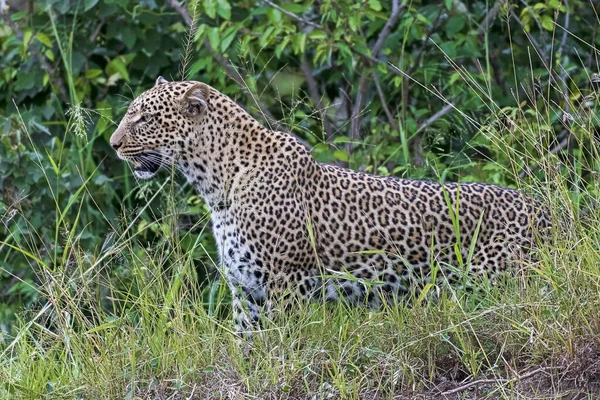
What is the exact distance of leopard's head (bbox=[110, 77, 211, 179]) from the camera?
5844 mm

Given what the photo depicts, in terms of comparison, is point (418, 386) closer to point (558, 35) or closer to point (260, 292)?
point (260, 292)

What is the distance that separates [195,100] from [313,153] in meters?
2.07

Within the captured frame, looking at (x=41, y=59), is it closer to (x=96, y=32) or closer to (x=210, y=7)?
(x=96, y=32)

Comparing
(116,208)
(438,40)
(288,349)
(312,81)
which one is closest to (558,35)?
(438,40)

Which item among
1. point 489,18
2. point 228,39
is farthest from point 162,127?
point 489,18

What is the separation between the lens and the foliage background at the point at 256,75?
7711 millimetres

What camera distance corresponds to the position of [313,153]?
25.5ft

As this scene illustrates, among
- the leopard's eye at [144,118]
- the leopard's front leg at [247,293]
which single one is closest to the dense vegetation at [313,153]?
the leopard's front leg at [247,293]

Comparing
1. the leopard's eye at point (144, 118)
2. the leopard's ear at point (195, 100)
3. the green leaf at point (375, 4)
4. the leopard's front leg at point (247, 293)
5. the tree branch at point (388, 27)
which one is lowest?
the leopard's front leg at point (247, 293)

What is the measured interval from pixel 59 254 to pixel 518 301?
4.16 m

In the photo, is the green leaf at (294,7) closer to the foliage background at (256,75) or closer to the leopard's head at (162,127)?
the foliage background at (256,75)

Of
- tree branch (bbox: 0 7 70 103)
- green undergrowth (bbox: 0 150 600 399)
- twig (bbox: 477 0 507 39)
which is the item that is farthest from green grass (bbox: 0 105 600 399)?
tree branch (bbox: 0 7 70 103)

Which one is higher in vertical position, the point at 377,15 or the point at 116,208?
the point at 377,15

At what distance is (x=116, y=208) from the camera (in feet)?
28.1
